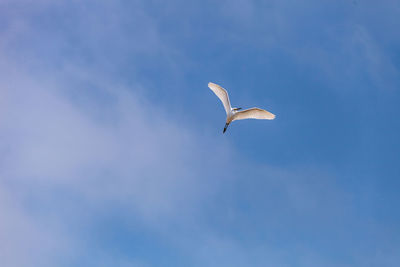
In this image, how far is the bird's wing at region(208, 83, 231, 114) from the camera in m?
65.1

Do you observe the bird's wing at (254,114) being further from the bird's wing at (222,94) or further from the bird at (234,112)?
the bird's wing at (222,94)

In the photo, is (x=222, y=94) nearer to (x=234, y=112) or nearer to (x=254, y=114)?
(x=234, y=112)

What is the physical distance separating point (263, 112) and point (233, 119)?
5092mm

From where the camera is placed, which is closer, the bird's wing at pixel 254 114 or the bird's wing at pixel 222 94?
the bird's wing at pixel 222 94

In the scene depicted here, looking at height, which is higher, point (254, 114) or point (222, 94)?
point (254, 114)

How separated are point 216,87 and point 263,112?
27.8 feet

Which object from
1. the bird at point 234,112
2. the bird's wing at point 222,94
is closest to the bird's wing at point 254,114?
the bird at point 234,112

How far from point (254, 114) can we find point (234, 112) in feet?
10.6

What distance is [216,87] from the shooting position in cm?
6519

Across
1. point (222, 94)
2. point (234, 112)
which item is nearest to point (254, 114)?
point (234, 112)

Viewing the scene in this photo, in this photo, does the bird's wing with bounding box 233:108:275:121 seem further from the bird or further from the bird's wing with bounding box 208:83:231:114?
the bird's wing with bounding box 208:83:231:114

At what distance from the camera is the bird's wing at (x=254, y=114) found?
6638cm

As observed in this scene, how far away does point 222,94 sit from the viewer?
65.9 metres

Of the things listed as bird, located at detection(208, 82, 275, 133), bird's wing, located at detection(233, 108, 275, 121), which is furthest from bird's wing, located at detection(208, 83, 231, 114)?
bird's wing, located at detection(233, 108, 275, 121)
